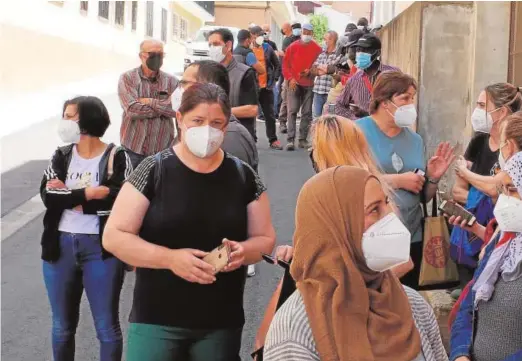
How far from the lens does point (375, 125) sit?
468 centimetres

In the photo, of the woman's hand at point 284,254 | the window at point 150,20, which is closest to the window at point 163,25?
the window at point 150,20

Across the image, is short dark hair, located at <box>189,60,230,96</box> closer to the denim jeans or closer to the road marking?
the denim jeans

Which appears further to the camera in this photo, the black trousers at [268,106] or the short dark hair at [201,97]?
the black trousers at [268,106]

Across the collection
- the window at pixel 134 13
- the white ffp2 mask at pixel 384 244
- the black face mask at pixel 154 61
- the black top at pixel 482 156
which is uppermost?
the window at pixel 134 13

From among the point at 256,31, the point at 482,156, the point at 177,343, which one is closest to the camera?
the point at 177,343

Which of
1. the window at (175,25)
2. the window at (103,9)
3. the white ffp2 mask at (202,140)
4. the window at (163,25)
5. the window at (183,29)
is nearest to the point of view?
the white ffp2 mask at (202,140)

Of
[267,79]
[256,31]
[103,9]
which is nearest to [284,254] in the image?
[267,79]

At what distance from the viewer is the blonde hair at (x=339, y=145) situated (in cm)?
344

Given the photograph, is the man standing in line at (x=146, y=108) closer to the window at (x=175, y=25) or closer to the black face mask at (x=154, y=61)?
the black face mask at (x=154, y=61)

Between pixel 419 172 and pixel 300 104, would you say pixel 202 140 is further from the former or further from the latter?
pixel 300 104

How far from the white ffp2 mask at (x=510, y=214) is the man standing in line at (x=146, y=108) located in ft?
12.8

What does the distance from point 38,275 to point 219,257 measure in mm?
4586

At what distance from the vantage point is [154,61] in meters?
6.76

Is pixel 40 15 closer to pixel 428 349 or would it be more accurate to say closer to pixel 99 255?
pixel 99 255
